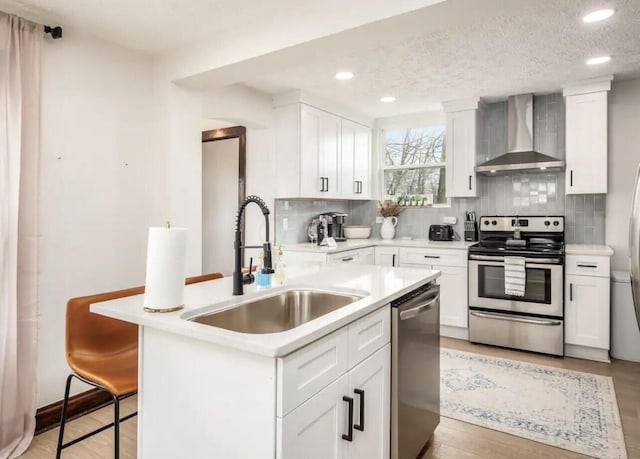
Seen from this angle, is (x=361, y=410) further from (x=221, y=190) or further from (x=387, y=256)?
(x=221, y=190)

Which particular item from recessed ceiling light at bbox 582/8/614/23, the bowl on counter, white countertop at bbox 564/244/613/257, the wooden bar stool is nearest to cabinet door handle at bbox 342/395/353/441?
the wooden bar stool

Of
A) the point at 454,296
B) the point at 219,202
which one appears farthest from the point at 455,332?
the point at 219,202

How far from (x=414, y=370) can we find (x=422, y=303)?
33 centimetres

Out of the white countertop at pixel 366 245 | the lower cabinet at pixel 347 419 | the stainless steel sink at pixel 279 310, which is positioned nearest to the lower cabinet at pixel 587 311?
the white countertop at pixel 366 245

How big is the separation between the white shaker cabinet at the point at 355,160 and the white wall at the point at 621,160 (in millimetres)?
2538

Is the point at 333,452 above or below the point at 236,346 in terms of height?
below

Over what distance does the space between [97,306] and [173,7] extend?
1.74 meters

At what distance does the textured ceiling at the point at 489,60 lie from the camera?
2577 mm

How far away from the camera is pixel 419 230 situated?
510 cm

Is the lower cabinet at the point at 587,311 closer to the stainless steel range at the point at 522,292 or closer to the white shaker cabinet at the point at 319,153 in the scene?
the stainless steel range at the point at 522,292

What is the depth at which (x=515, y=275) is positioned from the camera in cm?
371

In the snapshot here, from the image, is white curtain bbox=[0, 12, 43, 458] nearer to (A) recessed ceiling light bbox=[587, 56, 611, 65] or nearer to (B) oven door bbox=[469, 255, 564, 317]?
(B) oven door bbox=[469, 255, 564, 317]

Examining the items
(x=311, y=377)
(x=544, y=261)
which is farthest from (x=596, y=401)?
(x=311, y=377)

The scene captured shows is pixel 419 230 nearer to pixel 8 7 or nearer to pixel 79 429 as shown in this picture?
pixel 79 429
